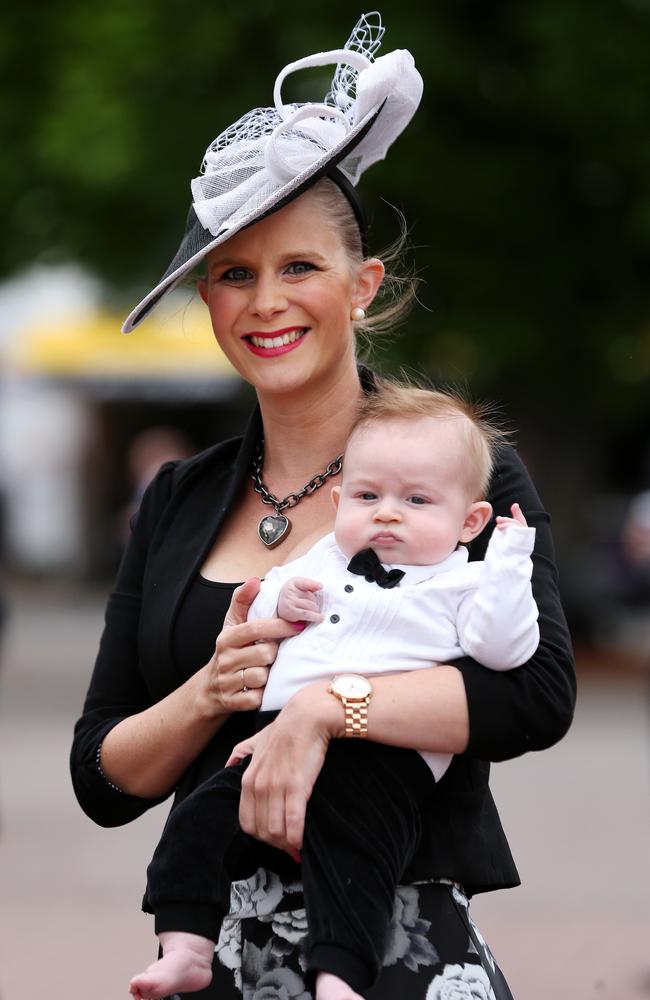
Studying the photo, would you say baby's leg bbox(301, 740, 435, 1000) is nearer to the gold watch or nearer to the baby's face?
the gold watch

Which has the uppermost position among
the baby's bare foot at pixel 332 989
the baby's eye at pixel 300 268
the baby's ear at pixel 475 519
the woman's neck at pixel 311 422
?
the baby's eye at pixel 300 268

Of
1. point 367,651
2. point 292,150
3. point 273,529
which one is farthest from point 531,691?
point 292,150

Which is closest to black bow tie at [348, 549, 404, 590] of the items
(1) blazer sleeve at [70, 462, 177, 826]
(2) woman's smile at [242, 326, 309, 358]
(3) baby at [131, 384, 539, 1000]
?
(3) baby at [131, 384, 539, 1000]

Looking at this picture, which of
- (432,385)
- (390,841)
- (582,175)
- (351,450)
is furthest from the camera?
(582,175)

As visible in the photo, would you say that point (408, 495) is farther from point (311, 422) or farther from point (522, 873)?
point (522, 873)

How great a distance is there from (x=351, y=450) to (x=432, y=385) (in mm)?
276

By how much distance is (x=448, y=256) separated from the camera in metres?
14.4

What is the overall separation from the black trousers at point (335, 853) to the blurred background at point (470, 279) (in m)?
3.64

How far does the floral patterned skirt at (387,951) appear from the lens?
2.54 meters

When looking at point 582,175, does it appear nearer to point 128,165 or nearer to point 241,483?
point 128,165

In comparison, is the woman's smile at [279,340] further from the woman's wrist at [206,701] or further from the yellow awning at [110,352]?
the yellow awning at [110,352]

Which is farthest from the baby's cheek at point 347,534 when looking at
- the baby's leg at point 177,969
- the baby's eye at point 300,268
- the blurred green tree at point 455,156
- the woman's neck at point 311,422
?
the blurred green tree at point 455,156

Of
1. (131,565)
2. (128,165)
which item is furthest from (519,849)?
(128,165)

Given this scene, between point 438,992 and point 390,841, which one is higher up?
point 390,841
